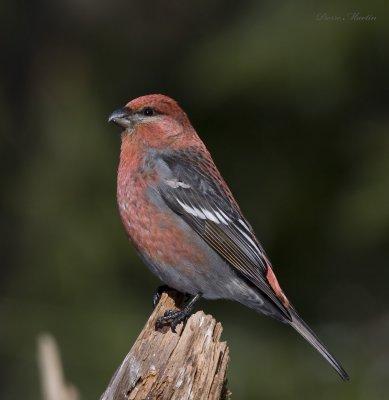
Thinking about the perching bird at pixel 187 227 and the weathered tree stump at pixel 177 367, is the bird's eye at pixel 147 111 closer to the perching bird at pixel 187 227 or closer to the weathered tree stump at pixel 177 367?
the perching bird at pixel 187 227

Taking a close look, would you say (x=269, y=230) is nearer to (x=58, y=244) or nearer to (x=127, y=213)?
(x=58, y=244)

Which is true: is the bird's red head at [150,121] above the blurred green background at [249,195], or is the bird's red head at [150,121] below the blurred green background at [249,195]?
above

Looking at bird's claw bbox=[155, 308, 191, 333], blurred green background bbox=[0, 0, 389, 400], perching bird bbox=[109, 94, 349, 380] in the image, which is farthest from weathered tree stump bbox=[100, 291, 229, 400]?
blurred green background bbox=[0, 0, 389, 400]

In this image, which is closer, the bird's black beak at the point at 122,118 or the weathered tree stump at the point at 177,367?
Result: the weathered tree stump at the point at 177,367

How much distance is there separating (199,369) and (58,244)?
5375 mm

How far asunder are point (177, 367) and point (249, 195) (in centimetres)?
506

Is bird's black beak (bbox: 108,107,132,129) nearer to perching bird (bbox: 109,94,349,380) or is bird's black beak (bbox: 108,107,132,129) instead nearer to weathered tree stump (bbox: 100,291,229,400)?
perching bird (bbox: 109,94,349,380)

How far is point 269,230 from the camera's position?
29.8 feet

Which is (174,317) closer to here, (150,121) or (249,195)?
(150,121)

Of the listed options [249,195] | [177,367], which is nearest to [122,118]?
[177,367]

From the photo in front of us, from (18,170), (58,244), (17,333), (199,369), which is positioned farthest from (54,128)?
(199,369)

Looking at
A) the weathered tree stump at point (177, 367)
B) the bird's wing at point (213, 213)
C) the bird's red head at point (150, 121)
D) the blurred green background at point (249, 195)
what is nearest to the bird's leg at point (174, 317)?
the bird's wing at point (213, 213)

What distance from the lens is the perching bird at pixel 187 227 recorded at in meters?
5.74

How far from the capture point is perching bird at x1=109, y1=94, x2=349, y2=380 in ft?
18.8
